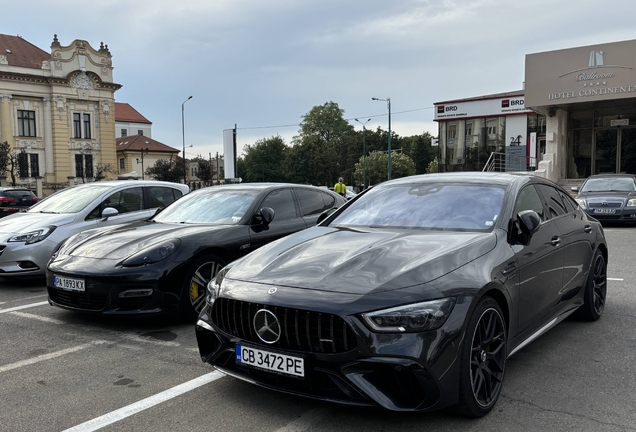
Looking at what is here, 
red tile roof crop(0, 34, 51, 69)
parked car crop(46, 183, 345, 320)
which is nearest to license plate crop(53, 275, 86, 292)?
parked car crop(46, 183, 345, 320)

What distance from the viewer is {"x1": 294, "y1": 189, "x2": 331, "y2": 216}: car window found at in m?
6.99

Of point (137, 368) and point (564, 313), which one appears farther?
point (564, 313)

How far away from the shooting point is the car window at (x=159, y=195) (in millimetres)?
8617

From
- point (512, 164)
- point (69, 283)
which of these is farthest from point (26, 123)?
point (69, 283)

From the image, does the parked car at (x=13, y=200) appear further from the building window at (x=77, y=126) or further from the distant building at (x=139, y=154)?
the distant building at (x=139, y=154)

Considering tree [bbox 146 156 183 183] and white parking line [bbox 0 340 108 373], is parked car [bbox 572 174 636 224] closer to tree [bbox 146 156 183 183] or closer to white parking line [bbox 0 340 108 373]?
white parking line [bbox 0 340 108 373]

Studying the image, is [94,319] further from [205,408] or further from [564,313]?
[564,313]

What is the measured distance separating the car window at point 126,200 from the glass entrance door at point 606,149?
25475mm

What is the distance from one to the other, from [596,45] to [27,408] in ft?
88.7

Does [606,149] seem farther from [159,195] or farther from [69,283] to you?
[69,283]

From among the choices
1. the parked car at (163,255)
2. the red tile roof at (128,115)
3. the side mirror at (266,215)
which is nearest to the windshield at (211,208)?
the parked car at (163,255)

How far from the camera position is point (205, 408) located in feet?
10.7

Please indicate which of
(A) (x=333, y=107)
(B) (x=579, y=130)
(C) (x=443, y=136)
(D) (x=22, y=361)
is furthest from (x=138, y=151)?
(D) (x=22, y=361)

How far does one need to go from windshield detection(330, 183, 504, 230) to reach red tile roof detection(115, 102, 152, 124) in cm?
9853
